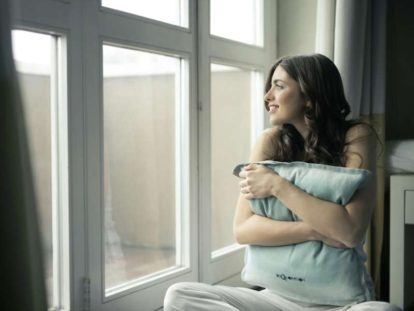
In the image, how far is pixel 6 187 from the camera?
812mm

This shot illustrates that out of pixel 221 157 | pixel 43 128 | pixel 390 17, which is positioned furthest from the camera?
pixel 390 17

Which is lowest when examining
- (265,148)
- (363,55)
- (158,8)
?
(265,148)

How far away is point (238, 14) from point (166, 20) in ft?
1.82

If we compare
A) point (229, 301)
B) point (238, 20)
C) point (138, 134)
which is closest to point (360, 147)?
point (229, 301)

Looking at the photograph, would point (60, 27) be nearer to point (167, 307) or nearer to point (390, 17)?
point (167, 307)

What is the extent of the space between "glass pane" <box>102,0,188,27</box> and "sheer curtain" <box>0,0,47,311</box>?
2.89ft

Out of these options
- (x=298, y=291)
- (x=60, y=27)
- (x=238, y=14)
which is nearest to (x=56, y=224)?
(x=60, y=27)

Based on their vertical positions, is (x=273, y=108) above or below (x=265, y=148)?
above

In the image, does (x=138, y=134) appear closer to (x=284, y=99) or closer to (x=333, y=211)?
→ (x=284, y=99)

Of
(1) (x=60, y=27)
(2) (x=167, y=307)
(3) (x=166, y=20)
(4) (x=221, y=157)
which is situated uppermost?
(3) (x=166, y=20)

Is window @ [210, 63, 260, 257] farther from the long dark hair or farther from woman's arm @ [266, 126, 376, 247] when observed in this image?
woman's arm @ [266, 126, 376, 247]

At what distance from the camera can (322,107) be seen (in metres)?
1.51

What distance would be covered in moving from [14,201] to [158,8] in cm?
120

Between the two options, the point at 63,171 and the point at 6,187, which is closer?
the point at 6,187
